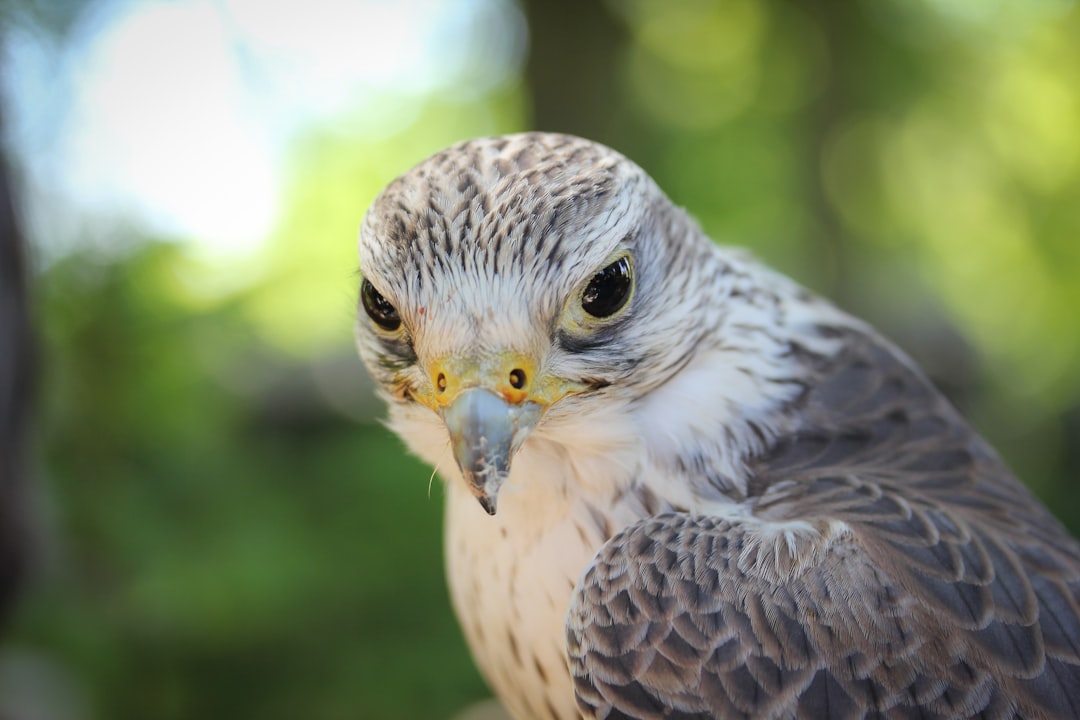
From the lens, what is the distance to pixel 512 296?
1.69m

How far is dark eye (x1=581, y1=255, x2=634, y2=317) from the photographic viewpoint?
1.78m

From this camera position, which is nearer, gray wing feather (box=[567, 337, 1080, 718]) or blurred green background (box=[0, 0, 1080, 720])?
gray wing feather (box=[567, 337, 1080, 718])

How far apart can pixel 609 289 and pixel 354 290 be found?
685 millimetres

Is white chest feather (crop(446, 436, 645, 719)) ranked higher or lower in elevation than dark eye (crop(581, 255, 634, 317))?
lower

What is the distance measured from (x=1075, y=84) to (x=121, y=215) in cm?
918

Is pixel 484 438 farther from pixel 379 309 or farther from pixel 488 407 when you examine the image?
pixel 379 309

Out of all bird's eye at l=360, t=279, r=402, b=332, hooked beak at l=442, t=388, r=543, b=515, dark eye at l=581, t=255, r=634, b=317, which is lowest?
hooked beak at l=442, t=388, r=543, b=515

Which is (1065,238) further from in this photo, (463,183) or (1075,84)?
(463,183)

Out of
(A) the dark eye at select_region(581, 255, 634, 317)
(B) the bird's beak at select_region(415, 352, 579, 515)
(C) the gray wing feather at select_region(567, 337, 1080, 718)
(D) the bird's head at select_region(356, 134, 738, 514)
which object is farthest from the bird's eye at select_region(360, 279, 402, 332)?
(C) the gray wing feather at select_region(567, 337, 1080, 718)

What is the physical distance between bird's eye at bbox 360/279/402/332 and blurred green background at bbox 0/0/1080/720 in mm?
533

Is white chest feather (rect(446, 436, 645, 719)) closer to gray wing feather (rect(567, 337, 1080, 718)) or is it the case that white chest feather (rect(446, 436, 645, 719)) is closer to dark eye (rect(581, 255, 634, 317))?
gray wing feather (rect(567, 337, 1080, 718))

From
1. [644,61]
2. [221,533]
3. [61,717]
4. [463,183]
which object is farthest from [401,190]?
[644,61]

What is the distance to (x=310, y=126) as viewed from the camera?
239 inches

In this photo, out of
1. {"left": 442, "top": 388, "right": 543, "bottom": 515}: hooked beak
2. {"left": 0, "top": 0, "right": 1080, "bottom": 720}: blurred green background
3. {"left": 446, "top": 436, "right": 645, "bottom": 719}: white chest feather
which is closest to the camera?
{"left": 442, "top": 388, "right": 543, "bottom": 515}: hooked beak
